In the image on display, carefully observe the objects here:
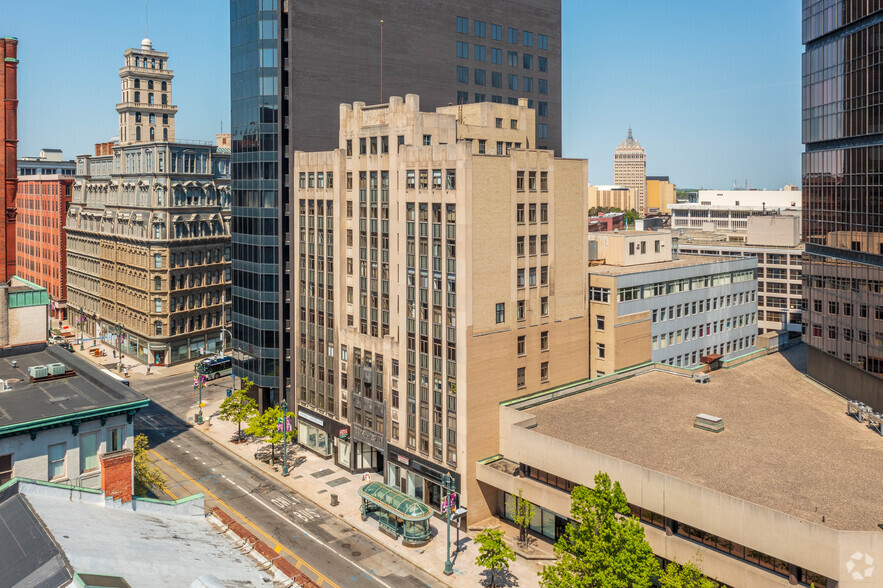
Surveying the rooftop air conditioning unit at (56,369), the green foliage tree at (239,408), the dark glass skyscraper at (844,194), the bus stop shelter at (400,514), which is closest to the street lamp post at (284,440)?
the green foliage tree at (239,408)

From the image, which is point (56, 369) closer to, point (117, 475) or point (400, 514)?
point (117, 475)

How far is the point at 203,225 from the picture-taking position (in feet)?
390

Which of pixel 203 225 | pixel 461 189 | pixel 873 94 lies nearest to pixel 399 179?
pixel 461 189

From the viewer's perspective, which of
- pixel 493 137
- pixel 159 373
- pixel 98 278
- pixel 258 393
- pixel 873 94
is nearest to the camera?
pixel 873 94

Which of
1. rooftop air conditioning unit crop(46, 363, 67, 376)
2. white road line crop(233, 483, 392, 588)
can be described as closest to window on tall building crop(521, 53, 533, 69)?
white road line crop(233, 483, 392, 588)

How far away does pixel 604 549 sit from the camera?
4094 centimetres

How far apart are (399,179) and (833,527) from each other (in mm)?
44328

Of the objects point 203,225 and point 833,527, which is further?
point 203,225

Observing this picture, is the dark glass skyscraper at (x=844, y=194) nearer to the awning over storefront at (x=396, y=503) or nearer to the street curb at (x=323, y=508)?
the awning over storefront at (x=396, y=503)

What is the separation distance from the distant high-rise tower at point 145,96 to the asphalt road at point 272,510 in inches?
2868

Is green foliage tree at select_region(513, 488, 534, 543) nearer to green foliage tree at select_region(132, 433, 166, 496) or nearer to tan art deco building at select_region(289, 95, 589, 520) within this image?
tan art deco building at select_region(289, 95, 589, 520)

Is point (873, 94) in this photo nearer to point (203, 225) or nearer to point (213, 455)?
point (213, 455)

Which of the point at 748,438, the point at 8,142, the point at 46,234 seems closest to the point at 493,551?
the point at 748,438

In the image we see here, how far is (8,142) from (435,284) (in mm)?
35682
